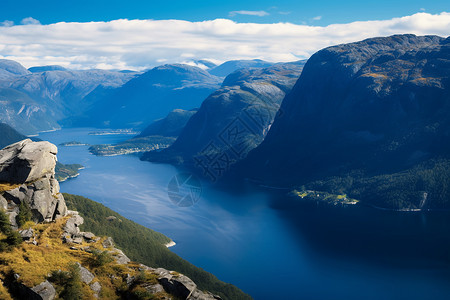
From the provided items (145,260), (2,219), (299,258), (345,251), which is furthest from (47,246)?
(345,251)

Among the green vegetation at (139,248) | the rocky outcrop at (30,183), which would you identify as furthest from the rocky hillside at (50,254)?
the green vegetation at (139,248)

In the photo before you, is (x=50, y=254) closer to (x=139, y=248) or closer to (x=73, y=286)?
(x=73, y=286)

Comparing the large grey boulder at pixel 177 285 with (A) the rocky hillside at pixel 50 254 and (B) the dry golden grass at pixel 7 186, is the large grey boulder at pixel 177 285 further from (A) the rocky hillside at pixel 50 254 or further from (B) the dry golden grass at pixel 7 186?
(B) the dry golden grass at pixel 7 186

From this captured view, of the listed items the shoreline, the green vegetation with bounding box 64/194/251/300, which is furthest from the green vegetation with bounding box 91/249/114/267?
the shoreline

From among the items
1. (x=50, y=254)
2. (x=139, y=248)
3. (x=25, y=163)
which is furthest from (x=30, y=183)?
(x=139, y=248)

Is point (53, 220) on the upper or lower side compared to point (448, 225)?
upper

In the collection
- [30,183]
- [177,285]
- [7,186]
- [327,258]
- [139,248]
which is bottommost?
[327,258]

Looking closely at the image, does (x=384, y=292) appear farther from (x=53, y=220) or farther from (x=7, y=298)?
(x=7, y=298)

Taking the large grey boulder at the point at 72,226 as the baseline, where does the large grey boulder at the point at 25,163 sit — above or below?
above
